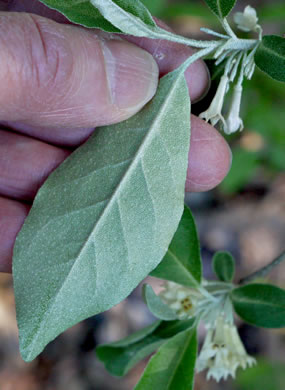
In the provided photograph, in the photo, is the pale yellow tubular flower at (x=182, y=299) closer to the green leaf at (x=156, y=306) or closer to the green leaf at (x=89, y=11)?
the green leaf at (x=156, y=306)

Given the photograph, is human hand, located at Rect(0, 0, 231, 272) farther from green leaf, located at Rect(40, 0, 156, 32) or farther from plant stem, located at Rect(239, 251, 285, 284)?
plant stem, located at Rect(239, 251, 285, 284)

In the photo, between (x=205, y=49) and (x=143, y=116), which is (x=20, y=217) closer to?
(x=143, y=116)

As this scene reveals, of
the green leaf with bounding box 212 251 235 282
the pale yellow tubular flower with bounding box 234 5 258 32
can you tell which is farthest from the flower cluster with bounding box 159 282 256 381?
the pale yellow tubular flower with bounding box 234 5 258 32

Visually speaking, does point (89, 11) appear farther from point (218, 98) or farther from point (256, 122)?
point (256, 122)

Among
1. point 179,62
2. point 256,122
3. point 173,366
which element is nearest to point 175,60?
point 179,62

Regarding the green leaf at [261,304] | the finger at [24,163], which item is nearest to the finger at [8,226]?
the finger at [24,163]

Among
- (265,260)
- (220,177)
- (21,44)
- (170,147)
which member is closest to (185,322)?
(220,177)
